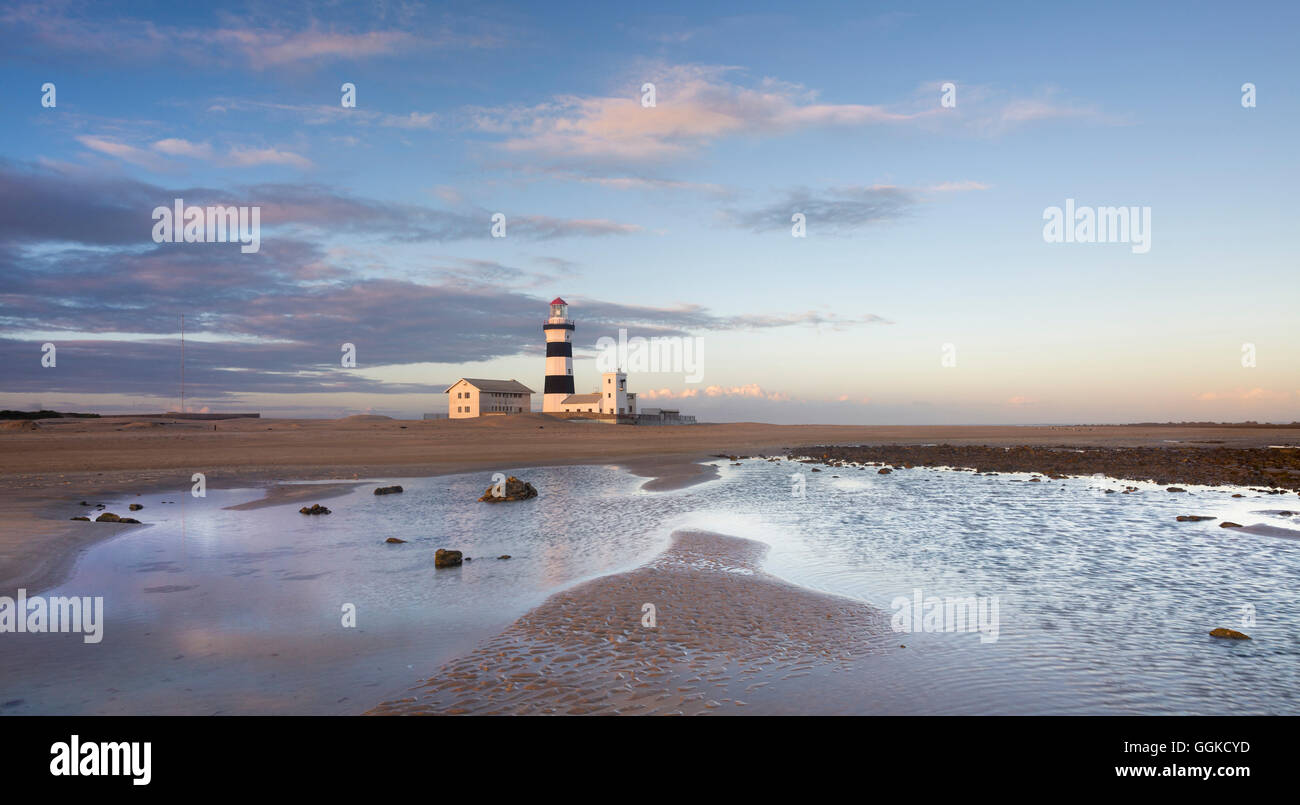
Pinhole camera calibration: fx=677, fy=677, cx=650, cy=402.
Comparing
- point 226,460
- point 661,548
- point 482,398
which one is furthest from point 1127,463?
point 482,398

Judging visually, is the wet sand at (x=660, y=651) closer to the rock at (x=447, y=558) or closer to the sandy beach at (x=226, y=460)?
the rock at (x=447, y=558)

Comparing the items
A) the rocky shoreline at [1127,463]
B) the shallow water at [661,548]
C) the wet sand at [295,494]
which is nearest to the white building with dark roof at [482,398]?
the rocky shoreline at [1127,463]

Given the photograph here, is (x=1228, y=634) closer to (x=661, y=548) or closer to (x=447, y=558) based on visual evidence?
(x=661, y=548)

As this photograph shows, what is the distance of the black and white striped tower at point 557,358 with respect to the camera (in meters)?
82.9

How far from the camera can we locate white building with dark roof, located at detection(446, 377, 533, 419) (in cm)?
8325

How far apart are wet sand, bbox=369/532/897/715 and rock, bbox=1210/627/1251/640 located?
369 cm

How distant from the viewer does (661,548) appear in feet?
44.8

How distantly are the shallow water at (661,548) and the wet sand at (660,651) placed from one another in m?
0.37

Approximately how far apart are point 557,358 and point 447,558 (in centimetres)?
7407
